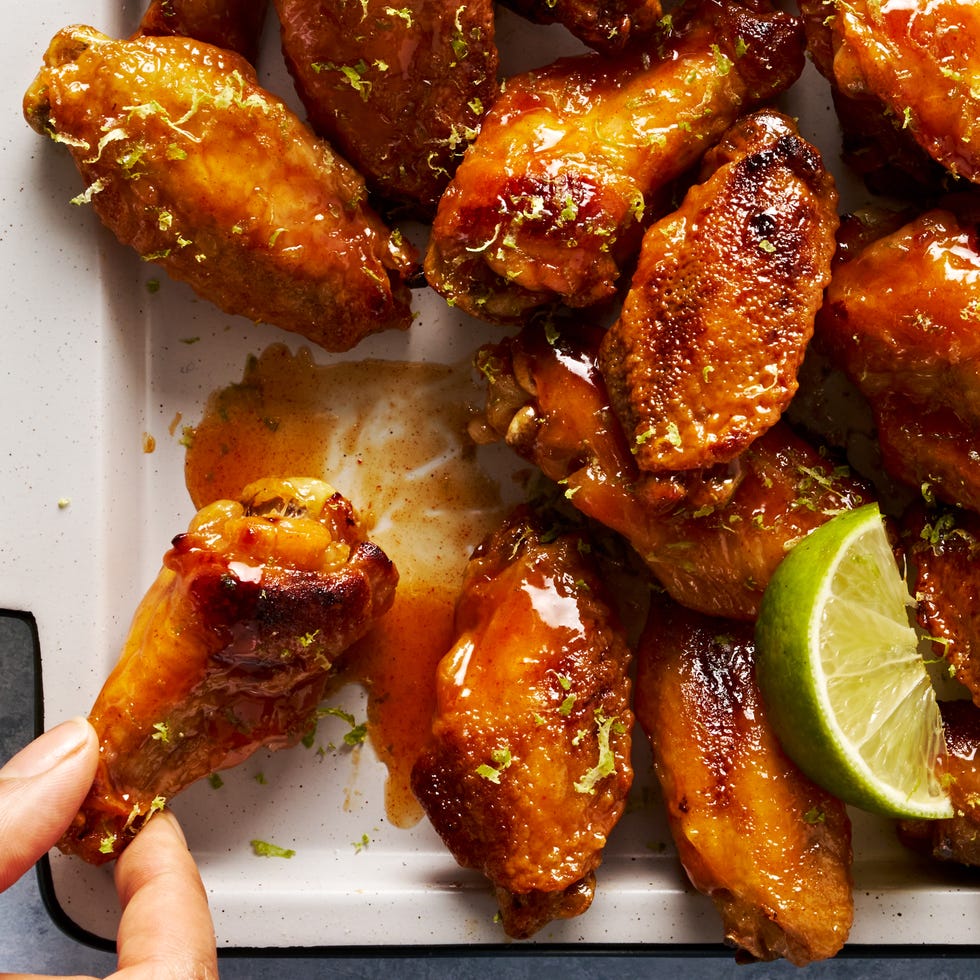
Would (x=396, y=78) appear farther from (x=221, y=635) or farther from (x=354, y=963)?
(x=354, y=963)

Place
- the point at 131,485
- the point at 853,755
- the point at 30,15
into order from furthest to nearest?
the point at 131,485
the point at 30,15
the point at 853,755

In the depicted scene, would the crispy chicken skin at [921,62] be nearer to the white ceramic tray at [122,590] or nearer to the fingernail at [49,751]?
the white ceramic tray at [122,590]

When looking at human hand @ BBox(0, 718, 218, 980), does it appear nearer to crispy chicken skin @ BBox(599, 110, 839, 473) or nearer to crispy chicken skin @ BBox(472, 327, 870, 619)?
crispy chicken skin @ BBox(472, 327, 870, 619)

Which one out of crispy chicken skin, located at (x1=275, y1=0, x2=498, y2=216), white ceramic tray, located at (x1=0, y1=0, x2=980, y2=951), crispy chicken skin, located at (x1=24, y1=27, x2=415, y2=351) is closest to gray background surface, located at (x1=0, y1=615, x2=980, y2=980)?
white ceramic tray, located at (x1=0, y1=0, x2=980, y2=951)

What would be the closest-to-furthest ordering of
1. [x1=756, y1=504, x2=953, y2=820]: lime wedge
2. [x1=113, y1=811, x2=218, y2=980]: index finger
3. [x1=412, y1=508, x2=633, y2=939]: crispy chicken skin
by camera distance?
1. [x1=113, y1=811, x2=218, y2=980]: index finger
2. [x1=756, y1=504, x2=953, y2=820]: lime wedge
3. [x1=412, y1=508, x2=633, y2=939]: crispy chicken skin

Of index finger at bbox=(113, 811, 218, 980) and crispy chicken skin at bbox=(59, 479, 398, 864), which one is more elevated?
crispy chicken skin at bbox=(59, 479, 398, 864)

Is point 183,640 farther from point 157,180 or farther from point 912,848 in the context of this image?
point 912,848

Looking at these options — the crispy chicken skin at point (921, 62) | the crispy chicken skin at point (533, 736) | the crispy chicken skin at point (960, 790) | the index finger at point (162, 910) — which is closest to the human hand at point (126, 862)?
the index finger at point (162, 910)

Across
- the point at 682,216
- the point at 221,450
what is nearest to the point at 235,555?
the point at 221,450
